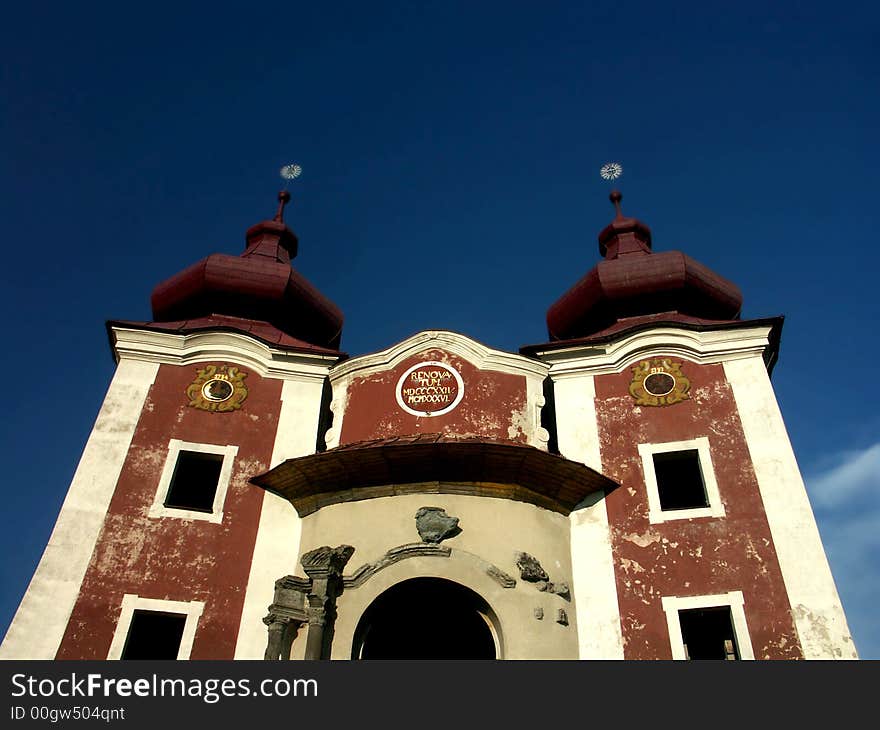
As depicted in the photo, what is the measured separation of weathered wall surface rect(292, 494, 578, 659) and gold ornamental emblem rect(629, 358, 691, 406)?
2.71 metres

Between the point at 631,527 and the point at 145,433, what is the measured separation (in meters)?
8.11

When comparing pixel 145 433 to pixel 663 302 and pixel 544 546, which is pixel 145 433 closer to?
pixel 544 546

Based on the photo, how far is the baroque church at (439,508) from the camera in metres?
13.2

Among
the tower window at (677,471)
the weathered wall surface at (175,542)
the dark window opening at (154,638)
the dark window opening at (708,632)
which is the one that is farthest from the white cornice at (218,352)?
the dark window opening at (708,632)

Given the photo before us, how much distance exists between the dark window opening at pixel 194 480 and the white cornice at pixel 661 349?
6.19 m

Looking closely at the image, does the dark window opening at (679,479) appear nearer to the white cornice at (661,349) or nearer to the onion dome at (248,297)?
the white cornice at (661,349)

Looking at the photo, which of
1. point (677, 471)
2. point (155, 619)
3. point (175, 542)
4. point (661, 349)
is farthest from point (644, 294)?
point (155, 619)

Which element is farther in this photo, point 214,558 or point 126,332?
point 126,332

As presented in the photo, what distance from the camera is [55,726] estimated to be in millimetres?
9852

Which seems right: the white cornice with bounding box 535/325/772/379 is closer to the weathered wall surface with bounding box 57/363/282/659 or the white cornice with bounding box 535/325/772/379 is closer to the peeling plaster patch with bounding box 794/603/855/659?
the peeling plaster patch with bounding box 794/603/855/659

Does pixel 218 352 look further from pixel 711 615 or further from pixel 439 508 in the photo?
pixel 711 615

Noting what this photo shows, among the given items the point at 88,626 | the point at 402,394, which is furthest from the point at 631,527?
the point at 88,626

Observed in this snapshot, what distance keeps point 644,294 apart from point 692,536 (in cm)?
632

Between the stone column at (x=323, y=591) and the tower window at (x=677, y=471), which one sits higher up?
the tower window at (x=677, y=471)
